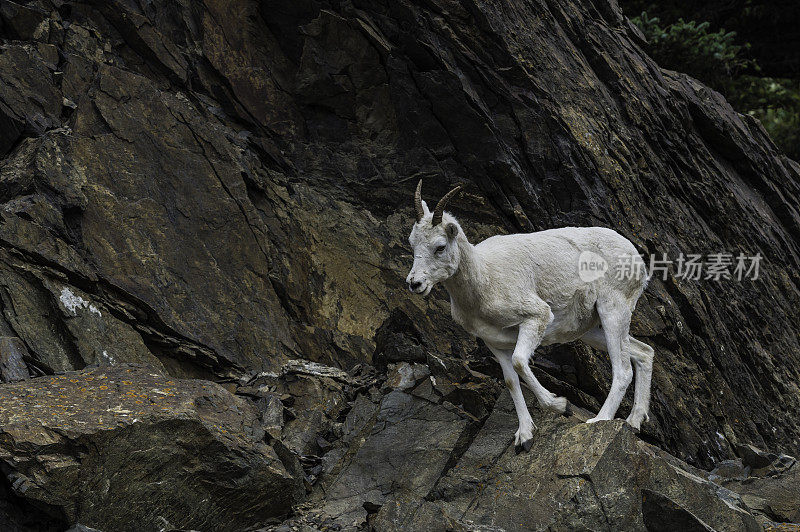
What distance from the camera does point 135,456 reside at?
27.5 feet

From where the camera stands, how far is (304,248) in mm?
14727

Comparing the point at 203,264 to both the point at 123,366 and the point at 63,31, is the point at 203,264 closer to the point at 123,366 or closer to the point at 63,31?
the point at 123,366

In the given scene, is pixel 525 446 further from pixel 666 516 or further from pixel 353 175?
pixel 353 175

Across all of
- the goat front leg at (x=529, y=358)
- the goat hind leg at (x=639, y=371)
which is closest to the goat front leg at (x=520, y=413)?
the goat front leg at (x=529, y=358)

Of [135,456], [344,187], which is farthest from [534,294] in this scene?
[344,187]

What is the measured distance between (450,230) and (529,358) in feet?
5.93

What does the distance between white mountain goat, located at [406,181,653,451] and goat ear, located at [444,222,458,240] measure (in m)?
0.01

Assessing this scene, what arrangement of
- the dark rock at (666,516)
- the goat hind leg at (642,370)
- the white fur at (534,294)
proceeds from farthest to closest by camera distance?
the goat hind leg at (642,370) → the white fur at (534,294) → the dark rock at (666,516)

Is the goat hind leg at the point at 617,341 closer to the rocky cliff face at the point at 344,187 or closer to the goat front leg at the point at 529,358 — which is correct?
the goat front leg at the point at 529,358

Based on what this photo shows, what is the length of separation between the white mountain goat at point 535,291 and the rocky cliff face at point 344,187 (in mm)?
2005

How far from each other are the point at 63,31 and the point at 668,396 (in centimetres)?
1281

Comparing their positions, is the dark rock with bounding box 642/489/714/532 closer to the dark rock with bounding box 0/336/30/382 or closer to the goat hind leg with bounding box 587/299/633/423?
the goat hind leg with bounding box 587/299/633/423

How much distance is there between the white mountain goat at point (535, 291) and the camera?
923 cm

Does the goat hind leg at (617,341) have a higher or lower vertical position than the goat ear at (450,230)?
lower
